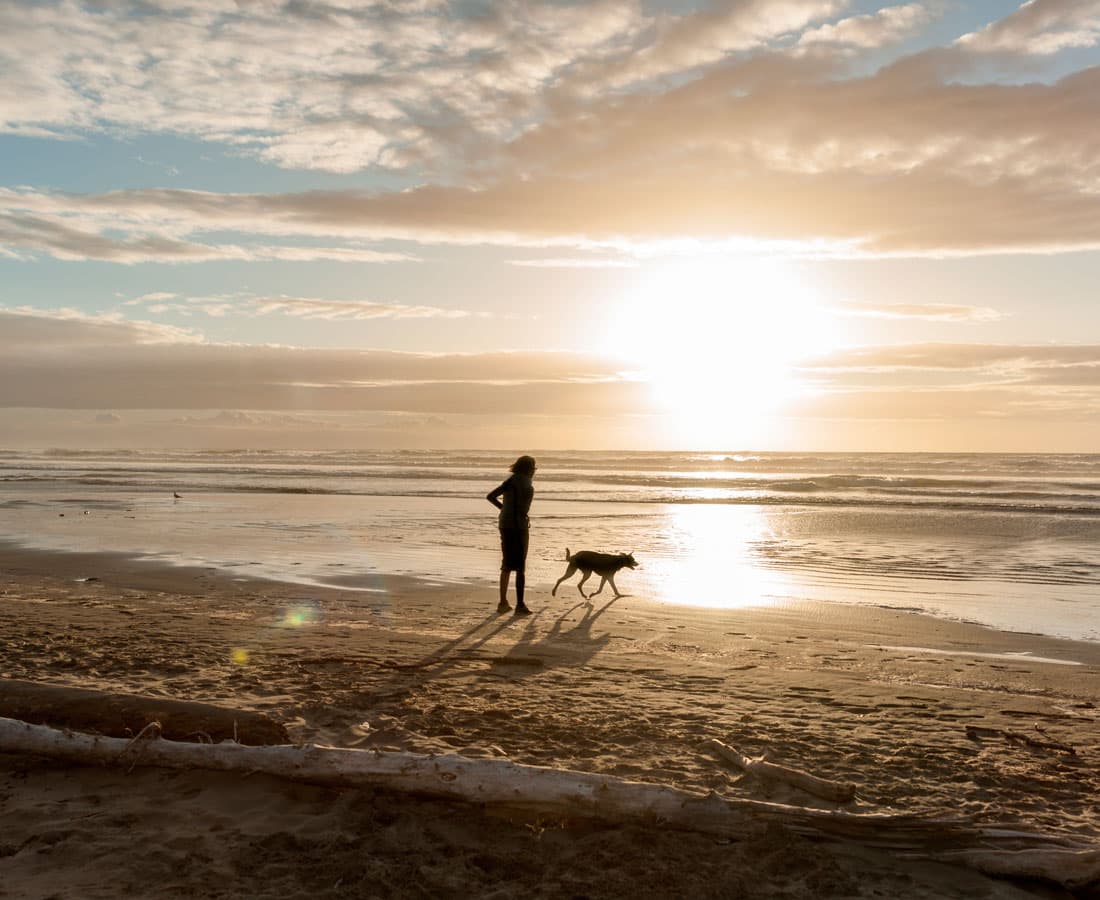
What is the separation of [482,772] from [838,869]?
190 centimetres

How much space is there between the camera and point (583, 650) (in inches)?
361

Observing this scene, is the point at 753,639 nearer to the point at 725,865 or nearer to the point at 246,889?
the point at 725,865

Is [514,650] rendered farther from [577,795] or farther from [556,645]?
[577,795]

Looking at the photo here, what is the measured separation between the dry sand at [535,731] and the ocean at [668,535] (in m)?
2.34

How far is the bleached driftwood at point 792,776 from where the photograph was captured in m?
5.03

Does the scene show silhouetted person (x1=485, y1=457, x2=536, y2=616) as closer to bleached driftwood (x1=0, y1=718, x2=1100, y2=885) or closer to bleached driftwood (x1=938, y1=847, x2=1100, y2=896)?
bleached driftwood (x1=0, y1=718, x2=1100, y2=885)

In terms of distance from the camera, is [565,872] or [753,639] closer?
[565,872]

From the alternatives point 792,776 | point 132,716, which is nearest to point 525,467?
point 132,716

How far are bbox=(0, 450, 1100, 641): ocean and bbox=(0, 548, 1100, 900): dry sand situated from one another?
234 cm

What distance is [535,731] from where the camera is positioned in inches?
245

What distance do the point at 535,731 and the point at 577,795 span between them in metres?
1.53


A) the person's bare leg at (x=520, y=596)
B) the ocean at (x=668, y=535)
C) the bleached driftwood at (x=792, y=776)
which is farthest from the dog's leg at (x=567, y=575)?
the bleached driftwood at (x=792, y=776)

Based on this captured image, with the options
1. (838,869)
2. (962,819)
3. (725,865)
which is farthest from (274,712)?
(962,819)

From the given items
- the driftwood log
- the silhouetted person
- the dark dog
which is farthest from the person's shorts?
the driftwood log
